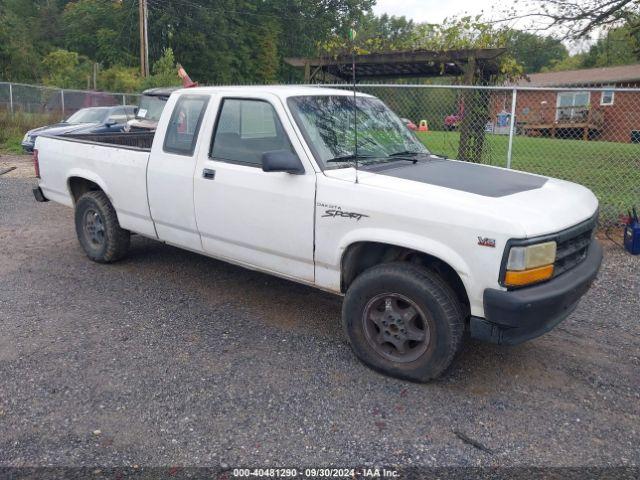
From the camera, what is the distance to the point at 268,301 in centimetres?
514

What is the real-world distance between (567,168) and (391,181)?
39.4 feet

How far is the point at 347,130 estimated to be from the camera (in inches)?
175

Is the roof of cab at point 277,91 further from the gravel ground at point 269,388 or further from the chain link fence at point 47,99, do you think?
the chain link fence at point 47,99


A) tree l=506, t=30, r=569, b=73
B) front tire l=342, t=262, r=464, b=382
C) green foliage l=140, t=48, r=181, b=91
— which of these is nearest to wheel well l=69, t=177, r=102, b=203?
front tire l=342, t=262, r=464, b=382

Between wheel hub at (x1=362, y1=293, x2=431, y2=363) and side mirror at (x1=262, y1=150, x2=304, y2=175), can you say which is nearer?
wheel hub at (x1=362, y1=293, x2=431, y2=363)

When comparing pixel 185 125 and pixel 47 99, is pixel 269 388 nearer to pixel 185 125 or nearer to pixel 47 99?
pixel 185 125

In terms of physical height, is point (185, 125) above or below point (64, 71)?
below

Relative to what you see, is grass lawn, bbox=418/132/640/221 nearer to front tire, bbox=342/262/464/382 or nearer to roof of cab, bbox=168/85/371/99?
roof of cab, bbox=168/85/371/99

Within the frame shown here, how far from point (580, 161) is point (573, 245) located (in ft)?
43.1

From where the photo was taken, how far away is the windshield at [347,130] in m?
4.19

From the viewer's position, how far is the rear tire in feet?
19.1

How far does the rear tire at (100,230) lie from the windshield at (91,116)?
998 centimetres

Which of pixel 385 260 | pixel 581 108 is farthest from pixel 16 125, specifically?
pixel 581 108

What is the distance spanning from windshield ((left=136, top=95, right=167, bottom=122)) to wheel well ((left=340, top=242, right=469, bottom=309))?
10.1 m
